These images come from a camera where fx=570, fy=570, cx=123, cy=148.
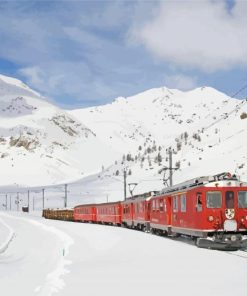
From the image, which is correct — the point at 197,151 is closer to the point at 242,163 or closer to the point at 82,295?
the point at 242,163

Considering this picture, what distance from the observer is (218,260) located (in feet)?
61.7

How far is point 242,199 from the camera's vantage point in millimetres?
24859

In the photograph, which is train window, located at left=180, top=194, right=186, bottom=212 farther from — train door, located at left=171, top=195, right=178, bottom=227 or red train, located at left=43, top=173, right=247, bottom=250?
train door, located at left=171, top=195, right=178, bottom=227

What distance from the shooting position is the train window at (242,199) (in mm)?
24731

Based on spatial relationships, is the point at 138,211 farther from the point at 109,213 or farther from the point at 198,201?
the point at 198,201

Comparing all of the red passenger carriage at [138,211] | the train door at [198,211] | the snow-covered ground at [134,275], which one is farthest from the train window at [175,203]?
the red passenger carriage at [138,211]

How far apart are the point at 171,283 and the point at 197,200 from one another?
1122cm

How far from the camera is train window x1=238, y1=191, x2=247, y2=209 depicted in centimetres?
2473

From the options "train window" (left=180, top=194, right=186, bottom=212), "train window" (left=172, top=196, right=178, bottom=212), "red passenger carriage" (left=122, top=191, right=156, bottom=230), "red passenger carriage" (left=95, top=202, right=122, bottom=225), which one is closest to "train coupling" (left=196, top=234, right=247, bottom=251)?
"train window" (left=180, top=194, right=186, bottom=212)

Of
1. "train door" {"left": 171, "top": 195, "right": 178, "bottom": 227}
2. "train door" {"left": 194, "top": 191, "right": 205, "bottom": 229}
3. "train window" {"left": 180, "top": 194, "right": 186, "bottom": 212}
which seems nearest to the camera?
"train door" {"left": 194, "top": 191, "right": 205, "bottom": 229}

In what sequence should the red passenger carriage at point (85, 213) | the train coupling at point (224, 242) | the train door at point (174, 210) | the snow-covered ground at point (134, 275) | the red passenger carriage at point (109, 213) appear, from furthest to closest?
1. the red passenger carriage at point (85, 213)
2. the red passenger carriage at point (109, 213)
3. the train door at point (174, 210)
4. the train coupling at point (224, 242)
5. the snow-covered ground at point (134, 275)

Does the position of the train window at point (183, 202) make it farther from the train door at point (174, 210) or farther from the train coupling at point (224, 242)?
the train coupling at point (224, 242)

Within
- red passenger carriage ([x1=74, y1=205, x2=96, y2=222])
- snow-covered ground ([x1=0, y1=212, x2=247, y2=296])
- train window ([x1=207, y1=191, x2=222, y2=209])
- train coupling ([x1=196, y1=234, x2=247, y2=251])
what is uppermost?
train window ([x1=207, y1=191, x2=222, y2=209])

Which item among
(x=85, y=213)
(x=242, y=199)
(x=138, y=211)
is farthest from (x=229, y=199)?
(x=85, y=213)
